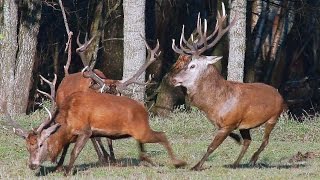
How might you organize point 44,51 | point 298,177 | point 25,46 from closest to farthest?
point 298,177 → point 25,46 → point 44,51

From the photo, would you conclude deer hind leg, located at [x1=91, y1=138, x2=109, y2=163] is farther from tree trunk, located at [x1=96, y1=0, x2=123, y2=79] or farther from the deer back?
tree trunk, located at [x1=96, y1=0, x2=123, y2=79]

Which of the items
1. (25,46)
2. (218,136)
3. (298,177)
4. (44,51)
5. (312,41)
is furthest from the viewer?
(312,41)

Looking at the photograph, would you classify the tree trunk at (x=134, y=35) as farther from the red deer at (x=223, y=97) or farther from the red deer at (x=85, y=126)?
the red deer at (x=85, y=126)

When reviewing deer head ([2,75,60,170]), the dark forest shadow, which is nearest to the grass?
A: the dark forest shadow

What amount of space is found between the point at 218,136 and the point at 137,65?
24.4ft

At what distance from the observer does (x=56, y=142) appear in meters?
12.6

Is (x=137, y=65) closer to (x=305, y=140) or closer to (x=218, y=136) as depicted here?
(x=305, y=140)

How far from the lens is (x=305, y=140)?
60.7 feet

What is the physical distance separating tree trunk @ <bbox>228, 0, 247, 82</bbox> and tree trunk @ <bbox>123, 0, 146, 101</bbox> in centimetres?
194

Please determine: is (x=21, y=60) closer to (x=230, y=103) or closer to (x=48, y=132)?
(x=230, y=103)

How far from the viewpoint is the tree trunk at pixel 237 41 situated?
21078 millimetres

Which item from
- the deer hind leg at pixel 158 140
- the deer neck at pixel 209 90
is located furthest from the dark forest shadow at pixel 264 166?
the deer neck at pixel 209 90

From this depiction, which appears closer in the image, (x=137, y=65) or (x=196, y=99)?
(x=196, y=99)

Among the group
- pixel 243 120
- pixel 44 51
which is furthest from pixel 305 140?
pixel 44 51
